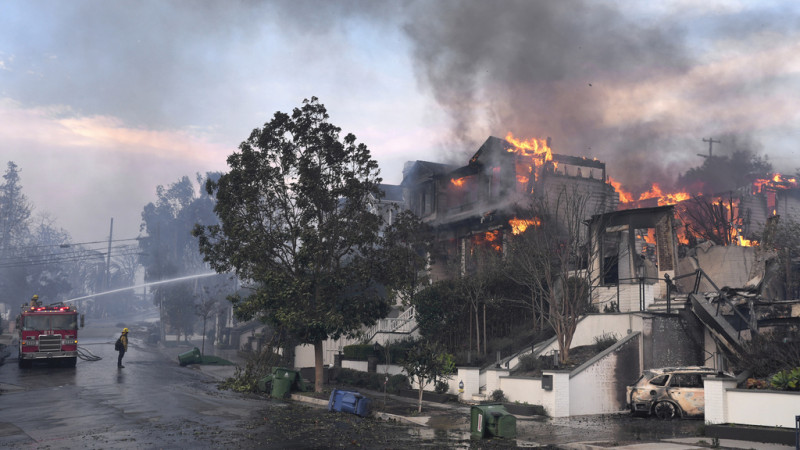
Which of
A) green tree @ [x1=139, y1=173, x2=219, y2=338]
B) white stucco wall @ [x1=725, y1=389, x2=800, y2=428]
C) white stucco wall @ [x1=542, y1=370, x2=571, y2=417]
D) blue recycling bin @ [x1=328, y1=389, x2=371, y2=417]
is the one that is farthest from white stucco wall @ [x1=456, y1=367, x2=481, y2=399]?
green tree @ [x1=139, y1=173, x2=219, y2=338]

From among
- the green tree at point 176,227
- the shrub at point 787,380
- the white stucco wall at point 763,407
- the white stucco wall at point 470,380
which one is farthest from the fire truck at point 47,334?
the green tree at point 176,227

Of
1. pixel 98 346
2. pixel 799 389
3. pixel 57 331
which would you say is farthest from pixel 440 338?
pixel 98 346

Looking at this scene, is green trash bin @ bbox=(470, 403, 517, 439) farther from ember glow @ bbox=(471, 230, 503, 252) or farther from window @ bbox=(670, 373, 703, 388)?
ember glow @ bbox=(471, 230, 503, 252)

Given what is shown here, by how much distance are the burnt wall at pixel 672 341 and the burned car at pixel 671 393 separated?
2.76 metres

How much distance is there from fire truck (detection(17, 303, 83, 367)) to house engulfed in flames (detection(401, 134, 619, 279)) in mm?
22682

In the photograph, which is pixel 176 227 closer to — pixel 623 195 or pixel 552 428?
pixel 623 195

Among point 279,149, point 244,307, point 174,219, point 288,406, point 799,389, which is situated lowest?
point 288,406

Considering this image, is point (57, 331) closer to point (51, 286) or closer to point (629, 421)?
point (629, 421)

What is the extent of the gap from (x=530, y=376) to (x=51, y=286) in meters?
81.0

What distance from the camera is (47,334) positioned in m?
33.3

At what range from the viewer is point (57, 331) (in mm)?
33594

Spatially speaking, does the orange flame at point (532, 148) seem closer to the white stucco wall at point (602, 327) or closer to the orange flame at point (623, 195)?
the orange flame at point (623, 195)

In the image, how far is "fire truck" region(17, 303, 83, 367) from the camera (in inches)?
1298

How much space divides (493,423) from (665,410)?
19.1ft
